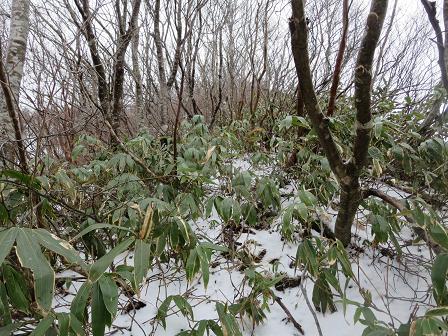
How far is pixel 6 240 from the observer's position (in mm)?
541

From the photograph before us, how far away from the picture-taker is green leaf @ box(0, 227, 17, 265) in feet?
1.69

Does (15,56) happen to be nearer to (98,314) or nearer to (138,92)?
(138,92)

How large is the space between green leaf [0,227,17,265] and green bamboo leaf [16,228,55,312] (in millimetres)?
12

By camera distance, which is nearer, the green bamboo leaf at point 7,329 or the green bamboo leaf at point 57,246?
the green bamboo leaf at point 57,246

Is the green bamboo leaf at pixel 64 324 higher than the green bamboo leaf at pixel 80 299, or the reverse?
the green bamboo leaf at pixel 80 299

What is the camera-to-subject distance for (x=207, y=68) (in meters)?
4.29

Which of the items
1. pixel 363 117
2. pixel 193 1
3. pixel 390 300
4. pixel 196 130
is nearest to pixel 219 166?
pixel 196 130

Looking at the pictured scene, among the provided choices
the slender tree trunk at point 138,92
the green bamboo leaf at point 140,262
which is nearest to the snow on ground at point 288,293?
the green bamboo leaf at point 140,262

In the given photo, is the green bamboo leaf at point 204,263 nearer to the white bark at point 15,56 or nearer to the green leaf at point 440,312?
the green leaf at point 440,312

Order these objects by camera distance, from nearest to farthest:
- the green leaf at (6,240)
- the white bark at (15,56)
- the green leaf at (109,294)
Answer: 1. the green leaf at (6,240)
2. the green leaf at (109,294)
3. the white bark at (15,56)

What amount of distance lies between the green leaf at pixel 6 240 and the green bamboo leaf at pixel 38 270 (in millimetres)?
12

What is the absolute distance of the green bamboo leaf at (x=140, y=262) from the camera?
25.1 inches

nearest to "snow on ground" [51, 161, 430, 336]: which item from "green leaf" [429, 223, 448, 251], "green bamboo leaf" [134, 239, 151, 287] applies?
"green leaf" [429, 223, 448, 251]

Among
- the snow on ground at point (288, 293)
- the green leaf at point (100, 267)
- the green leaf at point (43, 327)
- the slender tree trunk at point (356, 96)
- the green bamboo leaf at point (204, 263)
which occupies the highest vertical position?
the slender tree trunk at point (356, 96)
